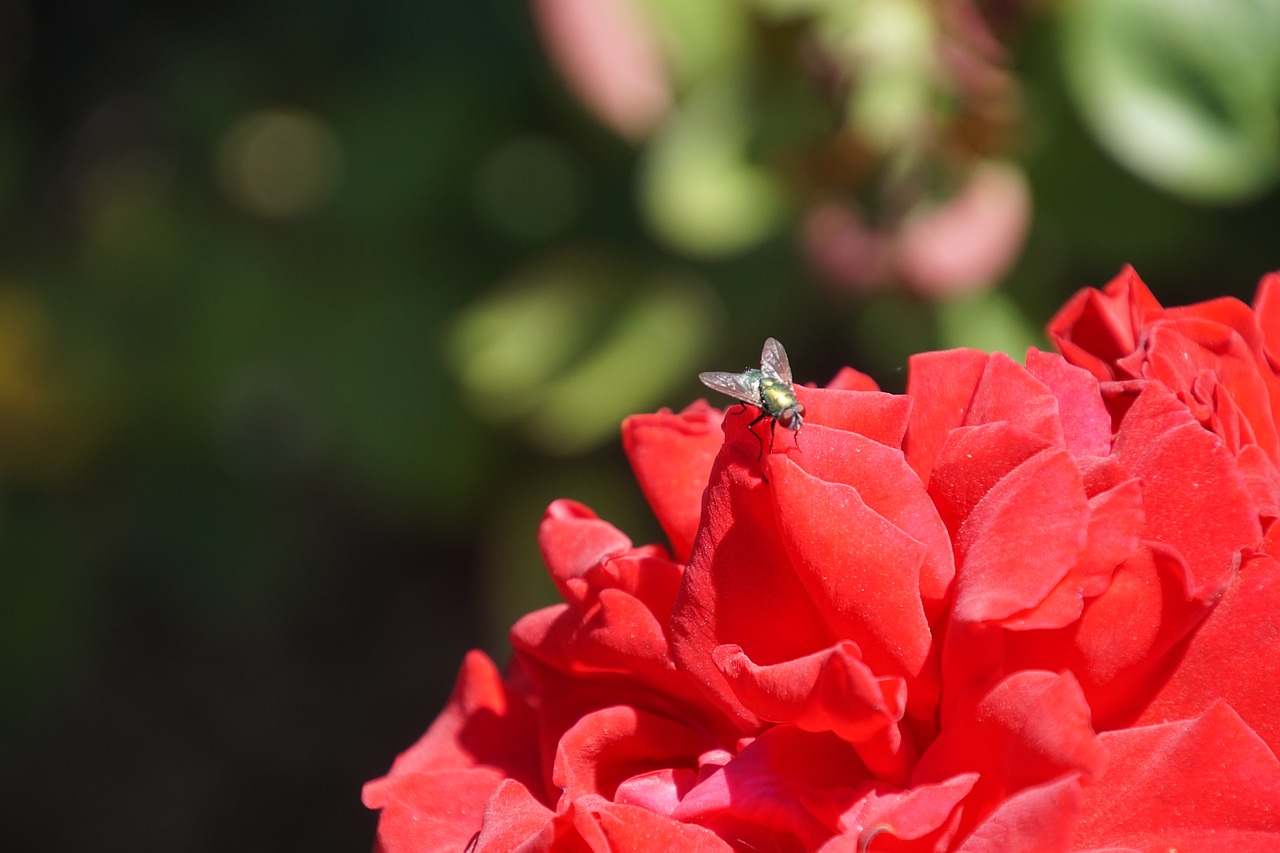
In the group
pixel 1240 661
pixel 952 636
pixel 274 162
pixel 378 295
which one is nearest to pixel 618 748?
pixel 952 636

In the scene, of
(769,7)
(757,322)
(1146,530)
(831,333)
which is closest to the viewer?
(1146,530)

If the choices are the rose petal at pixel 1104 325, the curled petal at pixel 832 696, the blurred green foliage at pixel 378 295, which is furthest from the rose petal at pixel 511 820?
the blurred green foliage at pixel 378 295

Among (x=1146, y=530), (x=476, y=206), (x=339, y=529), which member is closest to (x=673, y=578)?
(x=1146, y=530)

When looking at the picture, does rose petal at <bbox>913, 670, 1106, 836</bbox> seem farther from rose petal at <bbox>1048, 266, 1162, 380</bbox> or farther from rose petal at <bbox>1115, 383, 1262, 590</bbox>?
rose petal at <bbox>1048, 266, 1162, 380</bbox>

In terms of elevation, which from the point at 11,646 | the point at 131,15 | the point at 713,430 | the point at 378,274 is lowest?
the point at 11,646

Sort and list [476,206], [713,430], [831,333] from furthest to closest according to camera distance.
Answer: [476,206], [831,333], [713,430]

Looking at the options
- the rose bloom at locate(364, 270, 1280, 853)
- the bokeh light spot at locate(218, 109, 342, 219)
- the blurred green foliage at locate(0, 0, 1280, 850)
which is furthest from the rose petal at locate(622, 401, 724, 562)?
the bokeh light spot at locate(218, 109, 342, 219)

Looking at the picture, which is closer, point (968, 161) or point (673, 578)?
point (673, 578)

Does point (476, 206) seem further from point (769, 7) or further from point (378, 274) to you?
point (769, 7)
